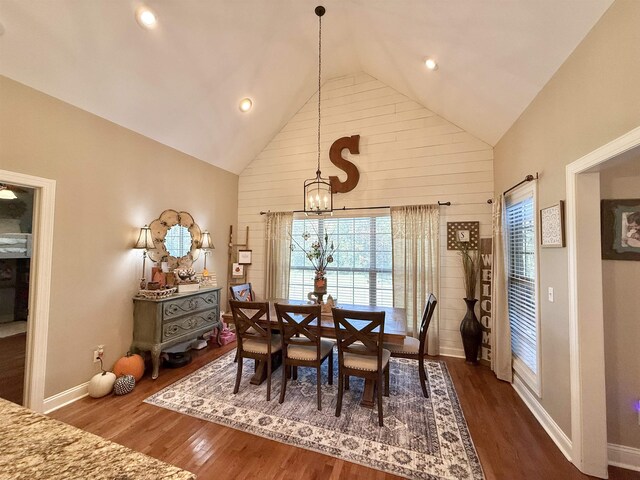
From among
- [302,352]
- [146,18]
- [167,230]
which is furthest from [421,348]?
[146,18]

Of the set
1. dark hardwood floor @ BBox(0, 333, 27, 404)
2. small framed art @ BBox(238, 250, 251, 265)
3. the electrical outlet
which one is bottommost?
dark hardwood floor @ BBox(0, 333, 27, 404)

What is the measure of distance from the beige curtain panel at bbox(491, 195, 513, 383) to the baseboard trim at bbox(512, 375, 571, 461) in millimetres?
174

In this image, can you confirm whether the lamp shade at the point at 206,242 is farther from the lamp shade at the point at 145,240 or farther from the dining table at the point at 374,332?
the dining table at the point at 374,332

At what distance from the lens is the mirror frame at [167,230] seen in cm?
357

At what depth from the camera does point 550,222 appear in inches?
89.2

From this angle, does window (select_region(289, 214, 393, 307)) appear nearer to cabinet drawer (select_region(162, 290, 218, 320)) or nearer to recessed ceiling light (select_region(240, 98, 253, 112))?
cabinet drawer (select_region(162, 290, 218, 320))

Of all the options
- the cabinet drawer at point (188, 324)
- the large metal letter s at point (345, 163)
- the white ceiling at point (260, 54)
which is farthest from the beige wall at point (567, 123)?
the cabinet drawer at point (188, 324)

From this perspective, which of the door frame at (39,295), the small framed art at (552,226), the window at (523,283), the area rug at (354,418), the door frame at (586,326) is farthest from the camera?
the window at (523,283)

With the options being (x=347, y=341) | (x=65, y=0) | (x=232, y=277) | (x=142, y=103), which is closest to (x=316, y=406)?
(x=347, y=341)

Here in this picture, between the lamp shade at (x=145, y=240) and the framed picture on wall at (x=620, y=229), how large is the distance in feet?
14.5

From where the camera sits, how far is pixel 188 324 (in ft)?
11.5

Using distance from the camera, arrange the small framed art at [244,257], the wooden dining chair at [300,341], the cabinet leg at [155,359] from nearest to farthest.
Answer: the wooden dining chair at [300,341] < the cabinet leg at [155,359] < the small framed art at [244,257]

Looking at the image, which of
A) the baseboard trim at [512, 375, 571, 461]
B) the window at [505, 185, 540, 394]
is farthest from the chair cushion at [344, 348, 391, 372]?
the window at [505, 185, 540, 394]

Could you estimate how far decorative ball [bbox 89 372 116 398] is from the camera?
2.73 m
